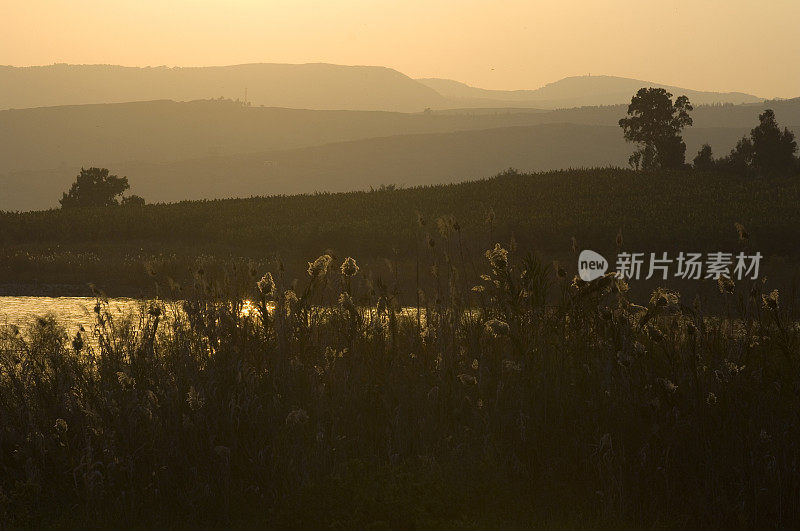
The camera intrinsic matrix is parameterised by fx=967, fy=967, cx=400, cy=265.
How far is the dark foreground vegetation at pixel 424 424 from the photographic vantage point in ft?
21.1

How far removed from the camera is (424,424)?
288 inches

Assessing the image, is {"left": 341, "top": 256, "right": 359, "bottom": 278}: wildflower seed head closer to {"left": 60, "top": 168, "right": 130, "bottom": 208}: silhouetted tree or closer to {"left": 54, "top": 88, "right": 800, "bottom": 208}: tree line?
{"left": 60, "top": 168, "right": 130, "bottom": 208}: silhouetted tree

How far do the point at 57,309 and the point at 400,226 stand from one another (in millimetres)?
19893

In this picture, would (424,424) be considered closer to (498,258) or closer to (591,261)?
(498,258)

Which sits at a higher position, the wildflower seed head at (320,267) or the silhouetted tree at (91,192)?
the silhouetted tree at (91,192)

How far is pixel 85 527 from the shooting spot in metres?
6.30

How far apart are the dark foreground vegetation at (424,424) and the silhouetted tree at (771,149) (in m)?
63.7

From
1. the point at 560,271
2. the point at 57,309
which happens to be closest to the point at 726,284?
the point at 560,271

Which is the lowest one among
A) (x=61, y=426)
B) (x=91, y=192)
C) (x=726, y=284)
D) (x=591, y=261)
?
(x=591, y=261)

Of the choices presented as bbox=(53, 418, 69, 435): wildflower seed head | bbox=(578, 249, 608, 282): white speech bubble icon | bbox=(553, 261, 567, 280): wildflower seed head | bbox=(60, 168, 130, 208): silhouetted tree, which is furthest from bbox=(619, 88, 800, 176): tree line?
bbox=(53, 418, 69, 435): wildflower seed head

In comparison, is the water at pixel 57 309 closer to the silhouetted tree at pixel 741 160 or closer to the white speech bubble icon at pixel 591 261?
the white speech bubble icon at pixel 591 261

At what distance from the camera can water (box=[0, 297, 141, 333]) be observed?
65.5ft

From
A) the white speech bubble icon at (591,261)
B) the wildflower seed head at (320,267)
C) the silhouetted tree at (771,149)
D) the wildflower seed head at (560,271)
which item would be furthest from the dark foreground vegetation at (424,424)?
the silhouetted tree at (771,149)

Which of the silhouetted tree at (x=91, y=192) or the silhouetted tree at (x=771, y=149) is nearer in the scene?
the silhouetted tree at (x=91, y=192)
